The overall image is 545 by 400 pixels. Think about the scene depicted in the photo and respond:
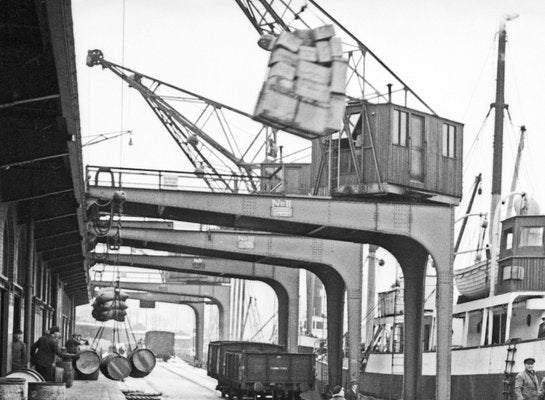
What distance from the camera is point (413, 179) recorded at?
113 ft

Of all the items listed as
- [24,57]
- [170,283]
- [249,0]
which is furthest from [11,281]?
[170,283]

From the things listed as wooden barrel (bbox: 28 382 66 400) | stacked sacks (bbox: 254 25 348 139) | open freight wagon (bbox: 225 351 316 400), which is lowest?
open freight wagon (bbox: 225 351 316 400)

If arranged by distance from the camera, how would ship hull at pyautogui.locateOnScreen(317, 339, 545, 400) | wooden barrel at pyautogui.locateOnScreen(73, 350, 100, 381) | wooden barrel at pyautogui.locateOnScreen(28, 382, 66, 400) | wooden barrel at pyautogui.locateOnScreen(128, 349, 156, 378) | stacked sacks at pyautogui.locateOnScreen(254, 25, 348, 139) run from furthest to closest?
wooden barrel at pyautogui.locateOnScreen(128, 349, 156, 378)
ship hull at pyautogui.locateOnScreen(317, 339, 545, 400)
wooden barrel at pyautogui.locateOnScreen(73, 350, 100, 381)
wooden barrel at pyautogui.locateOnScreen(28, 382, 66, 400)
stacked sacks at pyautogui.locateOnScreen(254, 25, 348, 139)

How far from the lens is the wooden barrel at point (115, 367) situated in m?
31.4

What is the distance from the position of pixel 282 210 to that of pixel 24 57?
1949 cm

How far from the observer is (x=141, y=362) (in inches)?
1291

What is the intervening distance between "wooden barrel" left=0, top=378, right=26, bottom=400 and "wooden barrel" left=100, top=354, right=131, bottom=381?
59.6ft

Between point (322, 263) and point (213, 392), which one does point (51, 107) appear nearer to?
point (322, 263)

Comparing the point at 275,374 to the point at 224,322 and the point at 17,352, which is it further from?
the point at 224,322

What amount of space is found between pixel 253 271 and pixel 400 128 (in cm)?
1633

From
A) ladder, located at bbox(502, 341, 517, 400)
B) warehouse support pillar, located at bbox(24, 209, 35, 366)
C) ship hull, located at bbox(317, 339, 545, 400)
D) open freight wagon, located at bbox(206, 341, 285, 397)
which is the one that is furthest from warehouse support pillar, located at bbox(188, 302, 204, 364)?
warehouse support pillar, located at bbox(24, 209, 35, 366)

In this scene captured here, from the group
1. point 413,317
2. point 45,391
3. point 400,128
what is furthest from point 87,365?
point 45,391

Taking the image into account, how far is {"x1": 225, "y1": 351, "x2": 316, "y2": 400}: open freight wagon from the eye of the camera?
38562 mm

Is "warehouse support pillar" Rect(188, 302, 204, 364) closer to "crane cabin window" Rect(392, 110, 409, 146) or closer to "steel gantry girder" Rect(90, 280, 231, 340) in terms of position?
"steel gantry girder" Rect(90, 280, 231, 340)
